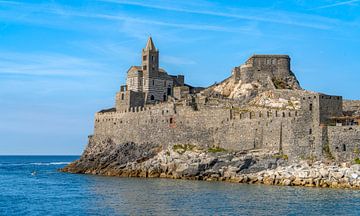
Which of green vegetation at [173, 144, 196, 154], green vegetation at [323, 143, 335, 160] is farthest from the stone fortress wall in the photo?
green vegetation at [173, 144, 196, 154]

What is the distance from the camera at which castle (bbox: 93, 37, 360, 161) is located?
191 feet

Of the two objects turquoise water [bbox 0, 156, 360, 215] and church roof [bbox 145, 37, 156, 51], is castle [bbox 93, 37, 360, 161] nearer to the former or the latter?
church roof [bbox 145, 37, 156, 51]

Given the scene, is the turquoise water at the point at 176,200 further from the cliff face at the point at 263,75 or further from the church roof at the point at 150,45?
the church roof at the point at 150,45

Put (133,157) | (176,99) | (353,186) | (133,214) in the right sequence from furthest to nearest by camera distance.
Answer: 1. (176,99)
2. (133,157)
3. (353,186)
4. (133,214)

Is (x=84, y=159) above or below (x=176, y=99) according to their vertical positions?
below

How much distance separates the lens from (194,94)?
88.6 metres

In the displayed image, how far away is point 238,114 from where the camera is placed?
69.9 metres

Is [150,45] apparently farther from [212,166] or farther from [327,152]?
[327,152]

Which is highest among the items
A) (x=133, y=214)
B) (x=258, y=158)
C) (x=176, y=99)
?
(x=176, y=99)

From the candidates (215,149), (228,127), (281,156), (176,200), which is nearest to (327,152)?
(281,156)

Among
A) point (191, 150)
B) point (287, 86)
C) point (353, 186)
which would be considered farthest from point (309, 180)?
point (287, 86)

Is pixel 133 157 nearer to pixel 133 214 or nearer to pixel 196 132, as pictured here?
pixel 196 132

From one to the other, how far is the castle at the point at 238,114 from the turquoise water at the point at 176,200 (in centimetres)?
695

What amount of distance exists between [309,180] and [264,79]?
28.7 m
